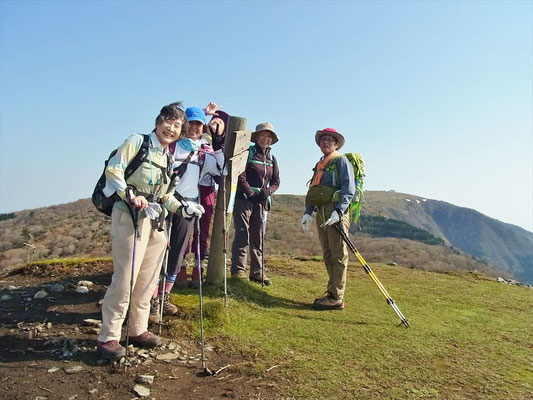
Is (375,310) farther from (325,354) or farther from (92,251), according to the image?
(92,251)

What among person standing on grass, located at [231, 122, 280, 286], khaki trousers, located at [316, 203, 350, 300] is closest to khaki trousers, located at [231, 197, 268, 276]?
person standing on grass, located at [231, 122, 280, 286]

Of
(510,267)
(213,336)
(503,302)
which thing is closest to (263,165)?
(213,336)

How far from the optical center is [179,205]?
16.4 feet

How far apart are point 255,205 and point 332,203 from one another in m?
1.68

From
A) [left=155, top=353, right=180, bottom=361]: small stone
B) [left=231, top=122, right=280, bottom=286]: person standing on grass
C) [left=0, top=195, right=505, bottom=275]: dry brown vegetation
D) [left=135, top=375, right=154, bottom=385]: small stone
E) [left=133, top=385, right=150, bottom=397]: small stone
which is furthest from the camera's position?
[left=0, top=195, right=505, bottom=275]: dry brown vegetation

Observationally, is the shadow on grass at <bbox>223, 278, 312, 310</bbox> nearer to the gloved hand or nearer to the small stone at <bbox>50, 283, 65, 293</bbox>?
the gloved hand

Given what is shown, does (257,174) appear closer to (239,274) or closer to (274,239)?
(239,274)

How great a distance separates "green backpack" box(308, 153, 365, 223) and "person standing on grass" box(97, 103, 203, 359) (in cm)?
316

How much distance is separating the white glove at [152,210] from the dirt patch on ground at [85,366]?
1.67 meters

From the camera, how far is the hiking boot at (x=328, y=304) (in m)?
6.85

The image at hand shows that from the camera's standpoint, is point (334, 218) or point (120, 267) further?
point (334, 218)

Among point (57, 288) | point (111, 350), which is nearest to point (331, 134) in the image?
point (111, 350)

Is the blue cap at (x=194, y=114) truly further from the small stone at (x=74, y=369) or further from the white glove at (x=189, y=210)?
the small stone at (x=74, y=369)

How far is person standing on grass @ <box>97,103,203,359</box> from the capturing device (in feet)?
14.2
